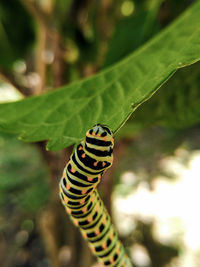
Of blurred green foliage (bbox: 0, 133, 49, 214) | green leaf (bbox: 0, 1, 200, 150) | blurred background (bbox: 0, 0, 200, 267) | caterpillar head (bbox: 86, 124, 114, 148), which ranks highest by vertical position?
blurred green foliage (bbox: 0, 133, 49, 214)

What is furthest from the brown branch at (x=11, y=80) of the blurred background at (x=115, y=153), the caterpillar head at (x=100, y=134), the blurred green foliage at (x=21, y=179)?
the blurred green foliage at (x=21, y=179)

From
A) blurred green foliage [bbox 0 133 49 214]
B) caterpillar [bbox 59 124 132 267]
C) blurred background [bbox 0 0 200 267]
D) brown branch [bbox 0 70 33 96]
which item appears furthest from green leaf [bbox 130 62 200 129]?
blurred green foliage [bbox 0 133 49 214]

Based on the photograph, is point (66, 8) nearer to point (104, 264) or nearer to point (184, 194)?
point (104, 264)

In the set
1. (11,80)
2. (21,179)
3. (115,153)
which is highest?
(21,179)

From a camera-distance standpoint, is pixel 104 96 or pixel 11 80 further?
pixel 11 80

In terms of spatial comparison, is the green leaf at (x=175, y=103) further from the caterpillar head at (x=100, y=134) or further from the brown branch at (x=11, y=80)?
the brown branch at (x=11, y=80)

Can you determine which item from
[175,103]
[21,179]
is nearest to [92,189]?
[175,103]

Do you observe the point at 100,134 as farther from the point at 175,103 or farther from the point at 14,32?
the point at 14,32

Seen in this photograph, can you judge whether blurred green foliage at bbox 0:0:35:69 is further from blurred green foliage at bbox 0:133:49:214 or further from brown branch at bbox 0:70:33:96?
blurred green foliage at bbox 0:133:49:214
